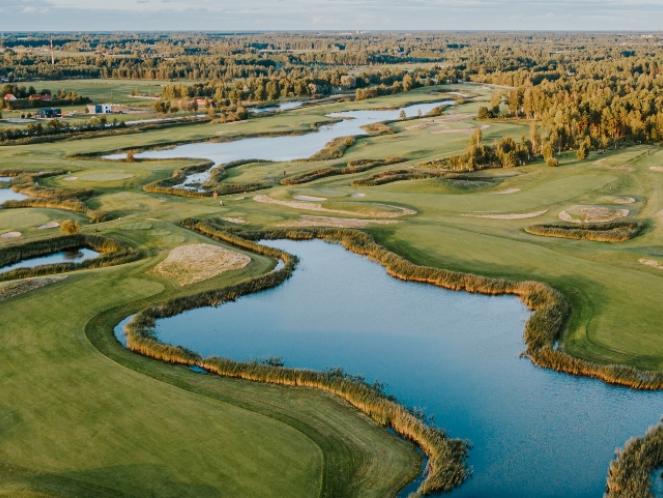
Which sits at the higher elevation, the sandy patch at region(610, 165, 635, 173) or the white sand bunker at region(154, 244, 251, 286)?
the sandy patch at region(610, 165, 635, 173)

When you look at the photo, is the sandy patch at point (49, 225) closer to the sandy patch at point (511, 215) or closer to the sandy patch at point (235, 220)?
the sandy patch at point (235, 220)

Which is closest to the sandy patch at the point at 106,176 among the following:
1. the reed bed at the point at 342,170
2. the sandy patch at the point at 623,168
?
the reed bed at the point at 342,170

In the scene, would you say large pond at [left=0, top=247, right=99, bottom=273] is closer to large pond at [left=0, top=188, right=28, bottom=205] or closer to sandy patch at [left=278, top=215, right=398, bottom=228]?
sandy patch at [left=278, top=215, right=398, bottom=228]

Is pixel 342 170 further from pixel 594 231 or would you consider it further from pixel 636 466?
pixel 636 466

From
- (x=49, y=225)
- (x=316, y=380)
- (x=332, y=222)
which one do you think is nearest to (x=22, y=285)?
(x=49, y=225)

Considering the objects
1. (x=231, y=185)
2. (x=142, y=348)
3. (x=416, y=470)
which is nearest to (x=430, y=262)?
(x=142, y=348)

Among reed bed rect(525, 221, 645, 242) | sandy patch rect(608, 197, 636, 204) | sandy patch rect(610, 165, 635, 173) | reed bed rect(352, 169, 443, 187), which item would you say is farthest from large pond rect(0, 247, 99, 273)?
sandy patch rect(610, 165, 635, 173)
